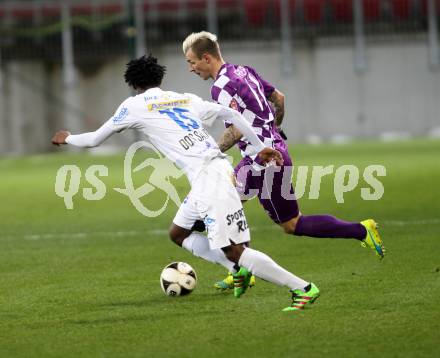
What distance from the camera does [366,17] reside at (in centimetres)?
3656

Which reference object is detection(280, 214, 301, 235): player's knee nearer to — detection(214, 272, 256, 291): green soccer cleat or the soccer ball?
detection(214, 272, 256, 291): green soccer cleat

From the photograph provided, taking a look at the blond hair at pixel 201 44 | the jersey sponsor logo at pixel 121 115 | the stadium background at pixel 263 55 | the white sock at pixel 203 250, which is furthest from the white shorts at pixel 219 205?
the stadium background at pixel 263 55

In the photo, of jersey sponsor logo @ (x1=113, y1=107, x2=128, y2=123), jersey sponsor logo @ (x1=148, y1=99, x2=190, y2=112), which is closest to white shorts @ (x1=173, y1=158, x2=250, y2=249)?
jersey sponsor logo @ (x1=148, y1=99, x2=190, y2=112)

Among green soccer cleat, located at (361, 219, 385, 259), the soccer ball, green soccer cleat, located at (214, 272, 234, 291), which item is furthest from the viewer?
green soccer cleat, located at (361, 219, 385, 259)

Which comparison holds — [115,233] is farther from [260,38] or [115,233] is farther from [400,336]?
[260,38]

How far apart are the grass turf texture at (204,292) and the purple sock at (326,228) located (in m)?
0.38

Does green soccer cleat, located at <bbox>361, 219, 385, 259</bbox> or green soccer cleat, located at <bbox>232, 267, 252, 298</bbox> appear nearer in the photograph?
green soccer cleat, located at <bbox>232, 267, 252, 298</bbox>

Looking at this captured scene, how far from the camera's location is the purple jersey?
29.0 feet

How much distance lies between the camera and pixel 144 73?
25.9 feet

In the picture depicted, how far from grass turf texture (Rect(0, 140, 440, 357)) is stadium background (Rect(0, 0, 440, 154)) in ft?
66.2

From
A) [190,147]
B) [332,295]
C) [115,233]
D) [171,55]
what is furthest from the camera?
[171,55]

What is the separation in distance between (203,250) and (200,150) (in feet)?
3.74

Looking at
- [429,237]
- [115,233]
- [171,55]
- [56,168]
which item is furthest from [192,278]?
[171,55]

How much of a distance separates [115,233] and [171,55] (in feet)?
77.0
